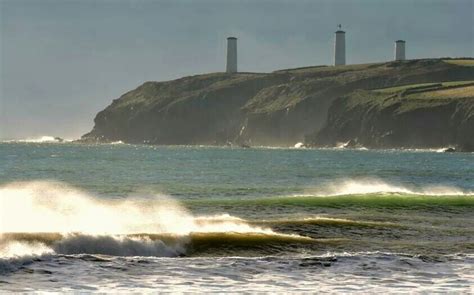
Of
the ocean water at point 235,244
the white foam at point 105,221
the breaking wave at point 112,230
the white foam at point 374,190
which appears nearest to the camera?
the ocean water at point 235,244

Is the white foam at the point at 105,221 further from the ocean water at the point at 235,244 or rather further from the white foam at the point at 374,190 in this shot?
the white foam at the point at 374,190

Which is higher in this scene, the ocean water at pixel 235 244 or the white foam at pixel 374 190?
the white foam at pixel 374 190

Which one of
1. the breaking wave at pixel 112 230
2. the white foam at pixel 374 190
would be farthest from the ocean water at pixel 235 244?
the white foam at pixel 374 190

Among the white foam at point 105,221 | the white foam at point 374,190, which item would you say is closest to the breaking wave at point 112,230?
the white foam at point 105,221

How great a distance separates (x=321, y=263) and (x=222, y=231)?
6618 mm

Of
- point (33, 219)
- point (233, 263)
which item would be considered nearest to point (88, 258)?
point (233, 263)

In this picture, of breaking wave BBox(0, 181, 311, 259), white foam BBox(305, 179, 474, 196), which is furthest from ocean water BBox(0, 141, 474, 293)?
white foam BBox(305, 179, 474, 196)

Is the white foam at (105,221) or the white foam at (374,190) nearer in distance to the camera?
the white foam at (105,221)

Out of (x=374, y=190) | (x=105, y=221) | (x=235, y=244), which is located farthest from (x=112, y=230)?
(x=374, y=190)

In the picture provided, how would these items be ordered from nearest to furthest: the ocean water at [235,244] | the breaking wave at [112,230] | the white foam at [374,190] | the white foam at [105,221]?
the ocean water at [235,244]
the breaking wave at [112,230]
the white foam at [105,221]
the white foam at [374,190]

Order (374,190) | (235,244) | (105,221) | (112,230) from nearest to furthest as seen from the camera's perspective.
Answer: (235,244) < (112,230) < (105,221) < (374,190)

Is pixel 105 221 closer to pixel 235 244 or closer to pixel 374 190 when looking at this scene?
pixel 235 244

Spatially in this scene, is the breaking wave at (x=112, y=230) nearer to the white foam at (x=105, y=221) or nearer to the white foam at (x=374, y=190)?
the white foam at (x=105, y=221)

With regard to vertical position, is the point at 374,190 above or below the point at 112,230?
above
